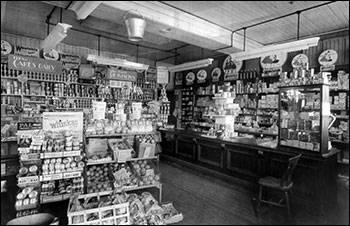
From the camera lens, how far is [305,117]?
3164mm

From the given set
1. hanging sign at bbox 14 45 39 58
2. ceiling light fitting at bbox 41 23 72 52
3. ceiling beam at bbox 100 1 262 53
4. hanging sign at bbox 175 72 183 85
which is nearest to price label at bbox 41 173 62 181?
ceiling beam at bbox 100 1 262 53

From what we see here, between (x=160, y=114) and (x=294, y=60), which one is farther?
(x=294, y=60)

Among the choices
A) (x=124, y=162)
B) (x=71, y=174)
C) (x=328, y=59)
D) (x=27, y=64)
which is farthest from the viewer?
(x=328, y=59)

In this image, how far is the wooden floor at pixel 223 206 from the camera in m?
2.65

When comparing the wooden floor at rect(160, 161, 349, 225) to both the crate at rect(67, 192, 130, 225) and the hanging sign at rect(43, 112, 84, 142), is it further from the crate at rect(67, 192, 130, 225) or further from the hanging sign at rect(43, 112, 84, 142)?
the hanging sign at rect(43, 112, 84, 142)

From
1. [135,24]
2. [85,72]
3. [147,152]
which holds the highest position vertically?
[85,72]

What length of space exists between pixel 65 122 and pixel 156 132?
1572 millimetres

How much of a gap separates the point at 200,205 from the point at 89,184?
1.57 meters

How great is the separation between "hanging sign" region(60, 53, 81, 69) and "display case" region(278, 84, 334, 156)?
519cm

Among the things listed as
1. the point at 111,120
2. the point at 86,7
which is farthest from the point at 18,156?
the point at 86,7

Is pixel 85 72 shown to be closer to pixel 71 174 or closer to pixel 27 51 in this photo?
pixel 27 51

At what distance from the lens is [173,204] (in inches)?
121

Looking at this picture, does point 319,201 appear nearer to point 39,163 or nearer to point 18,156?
point 39,163

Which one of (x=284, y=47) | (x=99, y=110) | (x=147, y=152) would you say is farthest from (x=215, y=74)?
(x=99, y=110)
